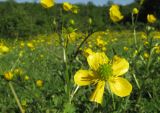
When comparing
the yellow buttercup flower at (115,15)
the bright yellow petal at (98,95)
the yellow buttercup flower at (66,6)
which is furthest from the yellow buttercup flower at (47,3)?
the bright yellow petal at (98,95)

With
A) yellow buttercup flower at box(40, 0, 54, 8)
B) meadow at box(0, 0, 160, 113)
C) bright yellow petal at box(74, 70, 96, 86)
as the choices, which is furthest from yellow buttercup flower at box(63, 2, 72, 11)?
bright yellow petal at box(74, 70, 96, 86)

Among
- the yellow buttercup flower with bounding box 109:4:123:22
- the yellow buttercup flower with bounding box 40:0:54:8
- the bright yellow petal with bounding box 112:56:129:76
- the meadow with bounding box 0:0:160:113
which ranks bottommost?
the meadow with bounding box 0:0:160:113

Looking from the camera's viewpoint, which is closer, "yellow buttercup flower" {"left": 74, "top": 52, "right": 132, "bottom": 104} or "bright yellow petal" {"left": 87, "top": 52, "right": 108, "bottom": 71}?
"yellow buttercup flower" {"left": 74, "top": 52, "right": 132, "bottom": 104}

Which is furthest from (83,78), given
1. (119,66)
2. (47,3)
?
(47,3)

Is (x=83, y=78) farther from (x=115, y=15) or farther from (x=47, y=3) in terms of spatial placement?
(x=47, y=3)

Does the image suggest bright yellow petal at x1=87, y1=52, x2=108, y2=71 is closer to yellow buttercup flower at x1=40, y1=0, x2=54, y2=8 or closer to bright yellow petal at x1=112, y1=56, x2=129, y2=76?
bright yellow petal at x1=112, y1=56, x2=129, y2=76

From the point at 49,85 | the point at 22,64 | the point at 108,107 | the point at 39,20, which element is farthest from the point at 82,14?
the point at 108,107

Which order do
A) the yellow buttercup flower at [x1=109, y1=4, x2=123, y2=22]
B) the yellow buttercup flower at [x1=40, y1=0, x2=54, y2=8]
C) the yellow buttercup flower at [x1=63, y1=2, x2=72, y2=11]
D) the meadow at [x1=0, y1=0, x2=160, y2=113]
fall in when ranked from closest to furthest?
the meadow at [x1=0, y1=0, x2=160, y2=113]
the yellow buttercup flower at [x1=109, y1=4, x2=123, y2=22]
the yellow buttercup flower at [x1=40, y1=0, x2=54, y2=8]
the yellow buttercup flower at [x1=63, y1=2, x2=72, y2=11]

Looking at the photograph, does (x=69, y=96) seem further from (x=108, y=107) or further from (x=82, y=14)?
(x=82, y=14)
